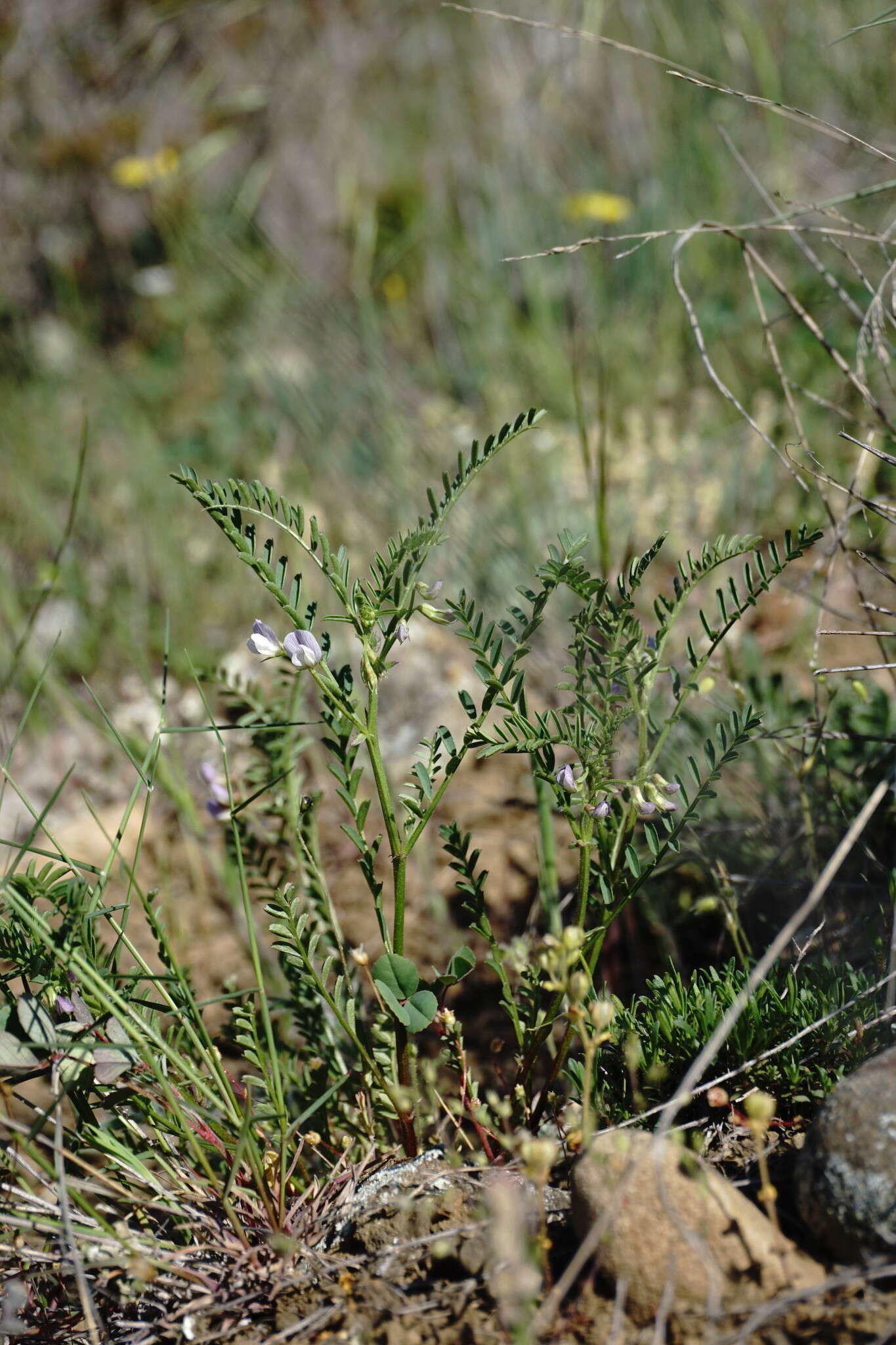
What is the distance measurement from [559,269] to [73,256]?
2568 mm

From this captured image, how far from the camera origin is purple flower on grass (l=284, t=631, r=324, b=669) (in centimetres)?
109

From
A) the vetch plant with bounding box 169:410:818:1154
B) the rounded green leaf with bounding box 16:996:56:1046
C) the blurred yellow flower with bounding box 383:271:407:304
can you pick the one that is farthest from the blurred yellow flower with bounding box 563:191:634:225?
the rounded green leaf with bounding box 16:996:56:1046

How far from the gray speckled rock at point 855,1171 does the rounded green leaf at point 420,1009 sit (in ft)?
1.36

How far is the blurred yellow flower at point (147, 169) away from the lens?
4180 millimetres

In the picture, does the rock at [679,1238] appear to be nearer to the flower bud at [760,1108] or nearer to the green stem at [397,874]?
the flower bud at [760,1108]

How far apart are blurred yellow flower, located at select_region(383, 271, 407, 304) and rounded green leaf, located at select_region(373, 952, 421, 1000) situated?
3.51m

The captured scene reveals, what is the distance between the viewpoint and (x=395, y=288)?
166 inches

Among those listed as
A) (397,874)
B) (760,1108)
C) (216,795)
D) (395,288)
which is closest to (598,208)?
(395,288)

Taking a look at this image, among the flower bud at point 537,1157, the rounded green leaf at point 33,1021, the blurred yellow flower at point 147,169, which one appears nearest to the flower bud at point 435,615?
the flower bud at point 537,1157

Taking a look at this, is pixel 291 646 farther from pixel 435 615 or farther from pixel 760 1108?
→ pixel 760 1108

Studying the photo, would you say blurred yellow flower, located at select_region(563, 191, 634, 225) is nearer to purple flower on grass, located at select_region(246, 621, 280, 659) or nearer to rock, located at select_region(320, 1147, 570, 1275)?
purple flower on grass, located at select_region(246, 621, 280, 659)

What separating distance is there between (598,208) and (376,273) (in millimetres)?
1052

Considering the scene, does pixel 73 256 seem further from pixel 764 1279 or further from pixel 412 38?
pixel 764 1279

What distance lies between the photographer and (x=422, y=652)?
8.89 ft
